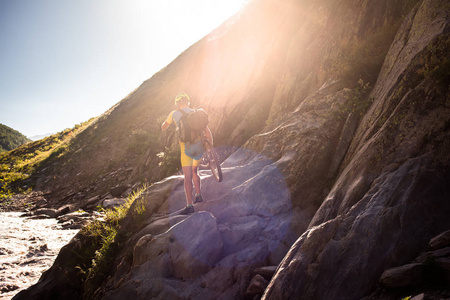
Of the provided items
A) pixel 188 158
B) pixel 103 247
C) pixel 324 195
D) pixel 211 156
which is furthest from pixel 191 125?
pixel 103 247

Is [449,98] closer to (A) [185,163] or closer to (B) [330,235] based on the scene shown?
(B) [330,235]

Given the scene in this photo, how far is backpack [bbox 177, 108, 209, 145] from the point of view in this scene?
6.16m

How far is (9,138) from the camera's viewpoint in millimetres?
111250

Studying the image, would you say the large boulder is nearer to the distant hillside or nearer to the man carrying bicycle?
the man carrying bicycle

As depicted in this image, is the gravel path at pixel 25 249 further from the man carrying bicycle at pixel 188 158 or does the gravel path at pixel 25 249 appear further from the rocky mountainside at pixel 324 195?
the man carrying bicycle at pixel 188 158

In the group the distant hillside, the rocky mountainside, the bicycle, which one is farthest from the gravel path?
the distant hillside

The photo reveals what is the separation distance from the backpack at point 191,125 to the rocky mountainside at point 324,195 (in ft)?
6.05

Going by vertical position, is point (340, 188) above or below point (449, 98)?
below

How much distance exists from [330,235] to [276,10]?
15154 millimetres

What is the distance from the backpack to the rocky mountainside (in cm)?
184

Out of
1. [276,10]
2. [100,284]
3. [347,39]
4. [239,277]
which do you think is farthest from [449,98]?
[276,10]

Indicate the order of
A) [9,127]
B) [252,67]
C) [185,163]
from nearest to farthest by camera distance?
[185,163] → [252,67] → [9,127]

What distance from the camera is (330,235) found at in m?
3.51

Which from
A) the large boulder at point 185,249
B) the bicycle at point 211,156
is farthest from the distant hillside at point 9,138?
the large boulder at point 185,249
